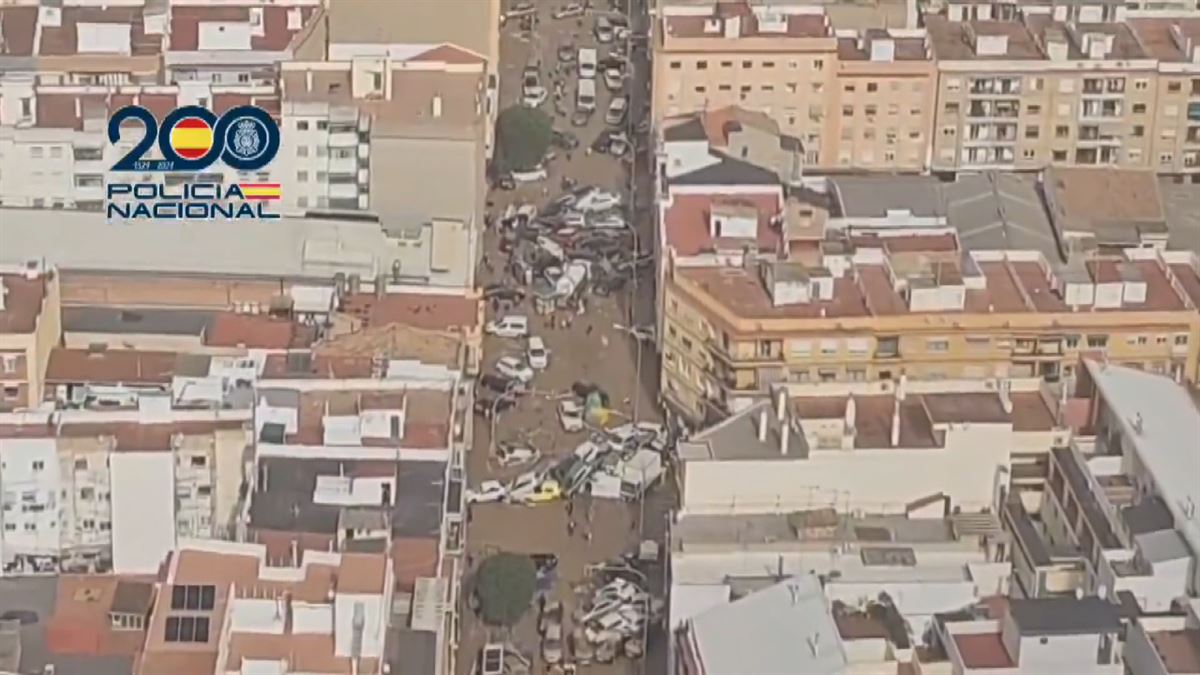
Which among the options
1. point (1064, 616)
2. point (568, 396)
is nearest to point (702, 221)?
point (568, 396)

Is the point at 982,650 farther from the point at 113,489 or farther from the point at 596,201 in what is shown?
the point at 596,201

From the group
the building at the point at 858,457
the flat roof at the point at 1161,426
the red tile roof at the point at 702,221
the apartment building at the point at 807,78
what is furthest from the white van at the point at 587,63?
the building at the point at 858,457

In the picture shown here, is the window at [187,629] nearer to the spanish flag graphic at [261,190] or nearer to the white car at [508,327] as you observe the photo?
the white car at [508,327]

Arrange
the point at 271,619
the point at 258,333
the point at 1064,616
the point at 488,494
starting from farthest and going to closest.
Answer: the point at 258,333, the point at 488,494, the point at 1064,616, the point at 271,619

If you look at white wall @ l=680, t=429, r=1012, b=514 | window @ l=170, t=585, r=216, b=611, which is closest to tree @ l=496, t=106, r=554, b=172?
white wall @ l=680, t=429, r=1012, b=514

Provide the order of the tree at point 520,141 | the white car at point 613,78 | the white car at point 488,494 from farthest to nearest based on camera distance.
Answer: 1. the white car at point 613,78
2. the tree at point 520,141
3. the white car at point 488,494

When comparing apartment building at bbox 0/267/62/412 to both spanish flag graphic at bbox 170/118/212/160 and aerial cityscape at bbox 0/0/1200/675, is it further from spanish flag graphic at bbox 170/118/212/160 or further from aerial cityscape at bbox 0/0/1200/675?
spanish flag graphic at bbox 170/118/212/160
